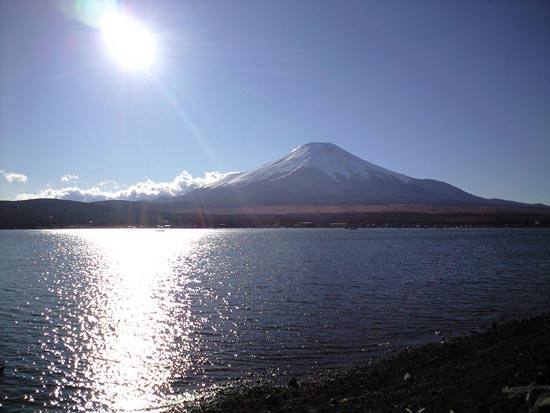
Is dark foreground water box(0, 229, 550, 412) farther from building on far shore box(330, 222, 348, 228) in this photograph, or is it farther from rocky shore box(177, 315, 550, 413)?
building on far shore box(330, 222, 348, 228)

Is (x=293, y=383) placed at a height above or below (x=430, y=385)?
below

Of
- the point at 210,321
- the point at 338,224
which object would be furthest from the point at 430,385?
the point at 338,224

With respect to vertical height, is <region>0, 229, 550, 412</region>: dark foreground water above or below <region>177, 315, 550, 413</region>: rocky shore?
below

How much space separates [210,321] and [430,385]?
14.3 meters

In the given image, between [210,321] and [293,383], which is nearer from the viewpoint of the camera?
[293,383]

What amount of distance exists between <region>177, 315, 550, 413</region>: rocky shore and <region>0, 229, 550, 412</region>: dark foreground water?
176 cm

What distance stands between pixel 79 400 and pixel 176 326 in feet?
30.3

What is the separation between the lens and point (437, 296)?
97.1 feet

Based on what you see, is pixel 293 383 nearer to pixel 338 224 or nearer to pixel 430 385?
pixel 430 385

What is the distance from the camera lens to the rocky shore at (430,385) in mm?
9375

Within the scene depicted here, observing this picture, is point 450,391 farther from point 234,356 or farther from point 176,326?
point 176,326

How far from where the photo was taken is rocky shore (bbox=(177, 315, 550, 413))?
938cm

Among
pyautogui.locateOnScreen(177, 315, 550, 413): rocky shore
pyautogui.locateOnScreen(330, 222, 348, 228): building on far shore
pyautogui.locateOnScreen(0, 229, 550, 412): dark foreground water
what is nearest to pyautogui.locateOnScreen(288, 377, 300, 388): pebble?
pyautogui.locateOnScreen(177, 315, 550, 413): rocky shore

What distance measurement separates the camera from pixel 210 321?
23.9 metres
